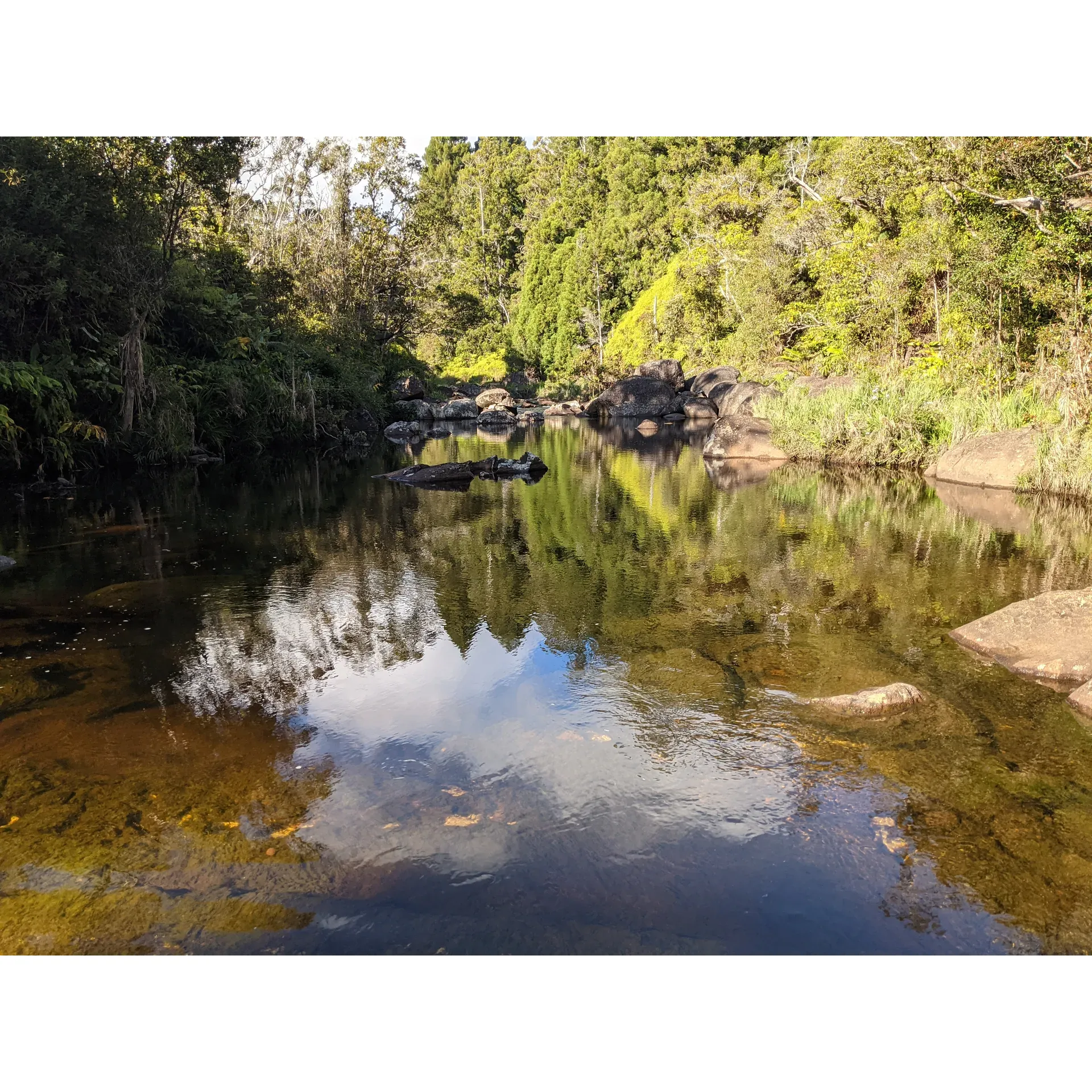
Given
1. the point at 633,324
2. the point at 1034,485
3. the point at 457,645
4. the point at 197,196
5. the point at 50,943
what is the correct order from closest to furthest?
the point at 50,943 < the point at 457,645 < the point at 1034,485 < the point at 197,196 < the point at 633,324

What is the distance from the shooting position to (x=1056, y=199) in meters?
13.7

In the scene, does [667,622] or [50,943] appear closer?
[50,943]

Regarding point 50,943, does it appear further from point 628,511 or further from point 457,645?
point 628,511

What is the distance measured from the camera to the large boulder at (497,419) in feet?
122

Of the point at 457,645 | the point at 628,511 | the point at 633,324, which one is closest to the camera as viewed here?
the point at 457,645

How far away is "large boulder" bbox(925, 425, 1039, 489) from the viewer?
14508 millimetres

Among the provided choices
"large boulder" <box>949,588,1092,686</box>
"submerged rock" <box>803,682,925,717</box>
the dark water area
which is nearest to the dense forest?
the dark water area

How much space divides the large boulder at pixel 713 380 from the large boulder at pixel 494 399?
390 inches

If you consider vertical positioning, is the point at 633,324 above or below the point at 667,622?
above

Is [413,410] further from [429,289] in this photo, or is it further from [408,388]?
Result: [429,289]

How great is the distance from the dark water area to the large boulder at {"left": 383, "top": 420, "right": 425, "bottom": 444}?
19.0 metres

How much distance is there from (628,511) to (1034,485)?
7112mm

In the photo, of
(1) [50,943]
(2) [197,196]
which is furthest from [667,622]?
(2) [197,196]

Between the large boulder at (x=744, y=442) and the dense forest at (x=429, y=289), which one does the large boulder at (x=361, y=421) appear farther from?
the large boulder at (x=744, y=442)
